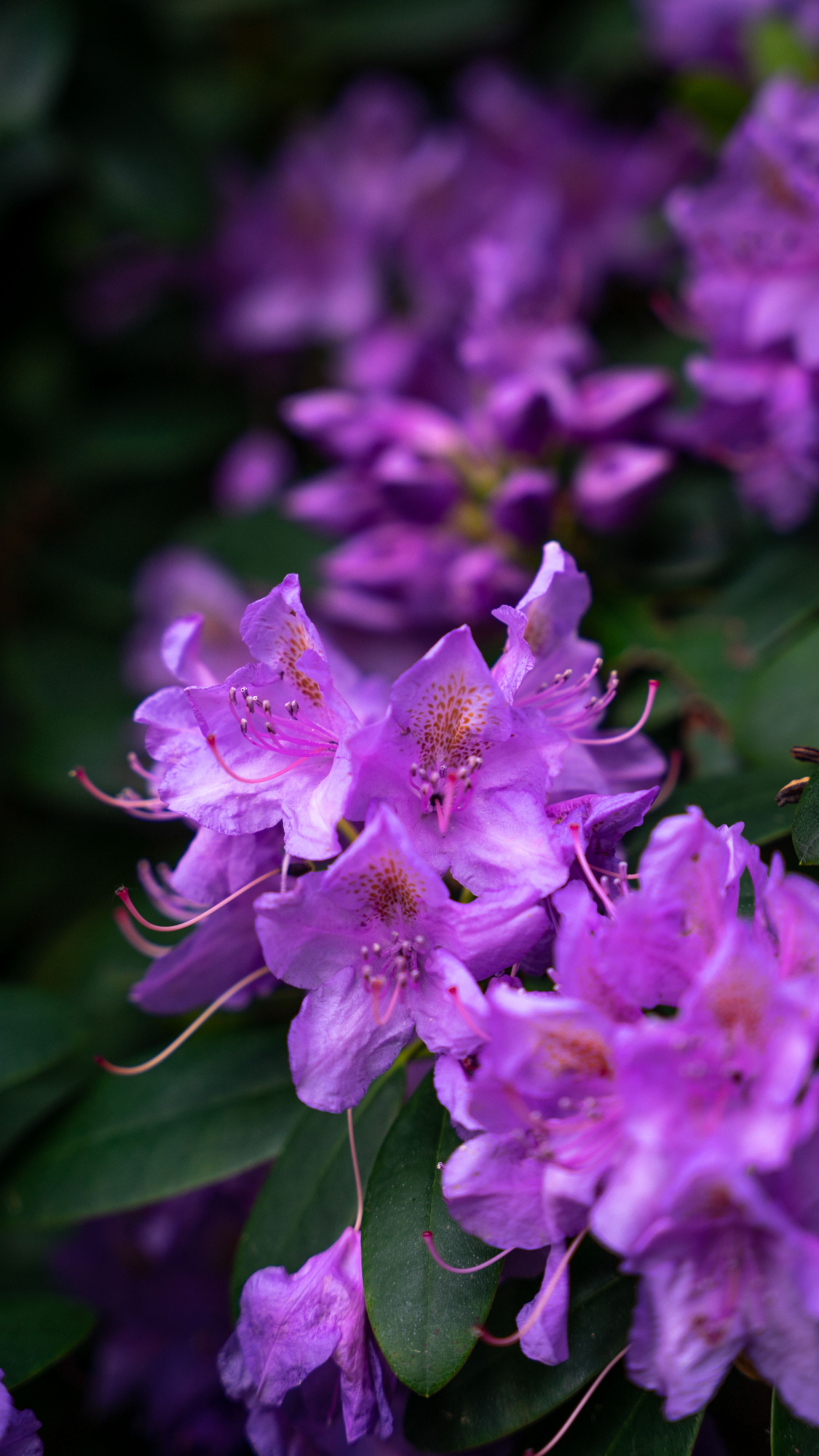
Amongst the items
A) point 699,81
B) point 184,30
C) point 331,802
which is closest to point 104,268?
point 184,30

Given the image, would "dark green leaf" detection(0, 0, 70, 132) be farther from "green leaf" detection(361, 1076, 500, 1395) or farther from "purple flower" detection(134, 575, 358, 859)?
"green leaf" detection(361, 1076, 500, 1395)

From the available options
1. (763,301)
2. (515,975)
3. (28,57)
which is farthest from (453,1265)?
(28,57)

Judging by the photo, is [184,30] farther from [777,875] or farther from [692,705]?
[777,875]

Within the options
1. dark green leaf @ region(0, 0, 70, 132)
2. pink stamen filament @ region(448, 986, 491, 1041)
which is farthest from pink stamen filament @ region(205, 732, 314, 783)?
dark green leaf @ region(0, 0, 70, 132)

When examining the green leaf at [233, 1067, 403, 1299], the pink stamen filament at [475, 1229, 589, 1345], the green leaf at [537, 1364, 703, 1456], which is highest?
the pink stamen filament at [475, 1229, 589, 1345]

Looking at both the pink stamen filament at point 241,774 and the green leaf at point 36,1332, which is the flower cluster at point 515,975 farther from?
the green leaf at point 36,1332

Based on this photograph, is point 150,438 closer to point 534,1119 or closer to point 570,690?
point 570,690

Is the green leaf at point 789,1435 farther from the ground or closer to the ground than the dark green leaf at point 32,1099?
closer to the ground

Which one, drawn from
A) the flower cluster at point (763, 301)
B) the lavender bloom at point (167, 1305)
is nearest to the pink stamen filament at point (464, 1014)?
the lavender bloom at point (167, 1305)
